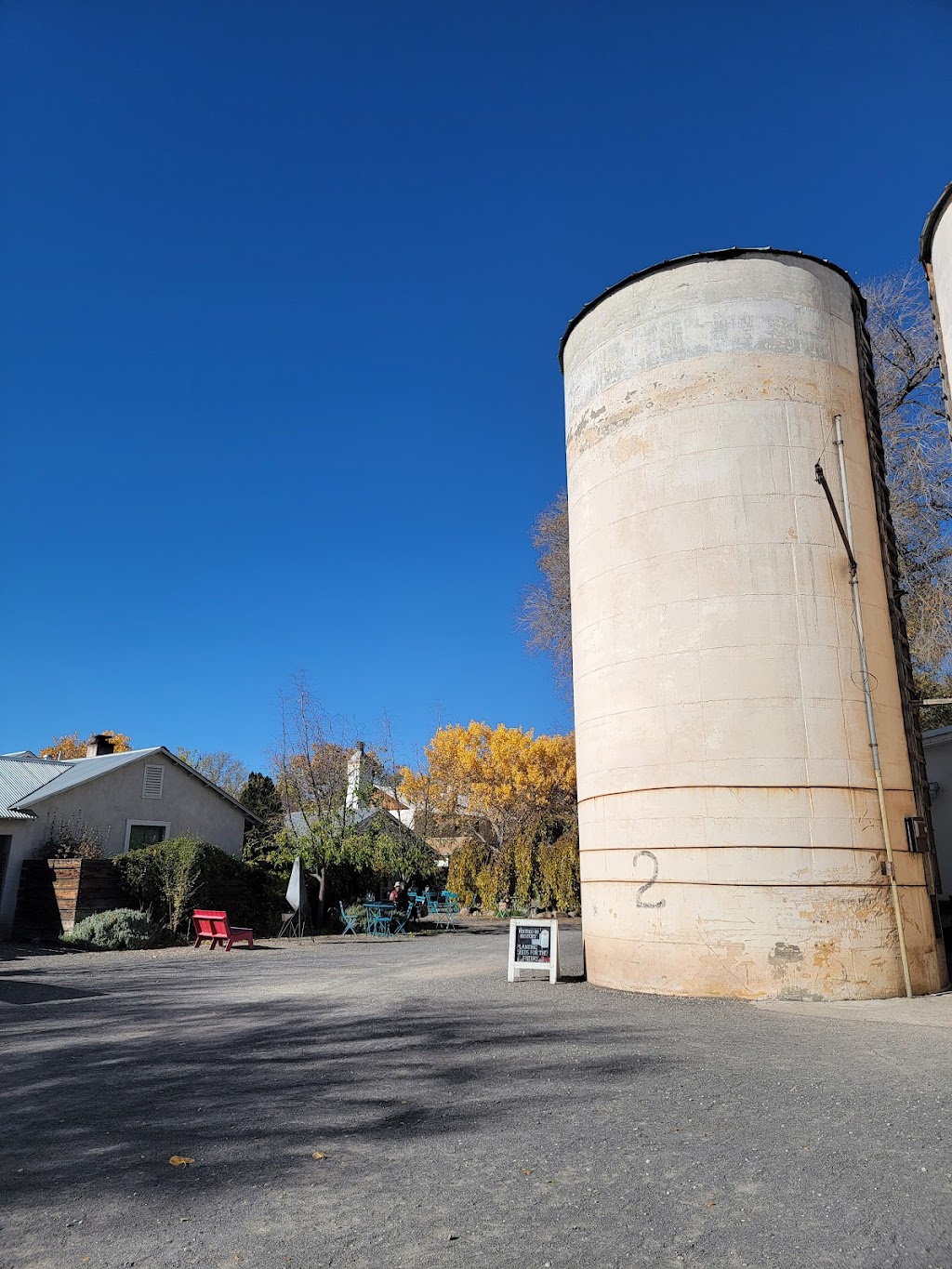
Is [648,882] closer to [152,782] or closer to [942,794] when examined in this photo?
[942,794]

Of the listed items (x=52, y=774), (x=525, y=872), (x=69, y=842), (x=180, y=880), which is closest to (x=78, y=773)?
(x=52, y=774)

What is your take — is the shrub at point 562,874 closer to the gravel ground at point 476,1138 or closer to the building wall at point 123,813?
the building wall at point 123,813

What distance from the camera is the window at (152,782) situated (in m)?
26.3

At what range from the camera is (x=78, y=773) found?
2589 centimetres

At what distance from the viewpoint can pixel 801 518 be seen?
11.9 metres

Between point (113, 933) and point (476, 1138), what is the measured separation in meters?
16.4

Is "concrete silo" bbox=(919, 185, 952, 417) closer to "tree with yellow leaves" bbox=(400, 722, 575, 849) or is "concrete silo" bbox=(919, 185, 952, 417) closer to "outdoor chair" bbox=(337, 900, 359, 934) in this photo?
"outdoor chair" bbox=(337, 900, 359, 934)

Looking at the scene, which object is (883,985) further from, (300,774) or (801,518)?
(300,774)

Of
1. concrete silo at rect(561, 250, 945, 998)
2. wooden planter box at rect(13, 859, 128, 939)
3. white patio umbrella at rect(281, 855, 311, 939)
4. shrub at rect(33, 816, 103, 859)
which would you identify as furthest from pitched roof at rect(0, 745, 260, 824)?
concrete silo at rect(561, 250, 945, 998)

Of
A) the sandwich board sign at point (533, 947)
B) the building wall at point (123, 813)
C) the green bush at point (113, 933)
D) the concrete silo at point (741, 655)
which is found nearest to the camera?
the concrete silo at point (741, 655)

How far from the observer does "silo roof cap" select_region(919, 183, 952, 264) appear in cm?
1231

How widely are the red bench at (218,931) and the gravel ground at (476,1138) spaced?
28.3 feet

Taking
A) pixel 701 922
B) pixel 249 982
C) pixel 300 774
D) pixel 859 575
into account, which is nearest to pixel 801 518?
pixel 859 575

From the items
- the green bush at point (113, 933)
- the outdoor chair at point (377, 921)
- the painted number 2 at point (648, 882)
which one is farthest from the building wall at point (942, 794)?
the green bush at point (113, 933)
